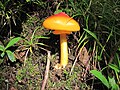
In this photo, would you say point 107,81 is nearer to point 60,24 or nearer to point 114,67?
point 114,67

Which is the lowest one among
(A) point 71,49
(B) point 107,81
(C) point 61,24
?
(B) point 107,81

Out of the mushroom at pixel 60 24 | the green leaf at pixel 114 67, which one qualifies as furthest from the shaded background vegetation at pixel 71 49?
the mushroom at pixel 60 24

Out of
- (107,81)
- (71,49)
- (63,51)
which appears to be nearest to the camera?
(107,81)

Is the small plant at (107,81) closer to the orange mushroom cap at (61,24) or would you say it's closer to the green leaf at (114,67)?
the green leaf at (114,67)

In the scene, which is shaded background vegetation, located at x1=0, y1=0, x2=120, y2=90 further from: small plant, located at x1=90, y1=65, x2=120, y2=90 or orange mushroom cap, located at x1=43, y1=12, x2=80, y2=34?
orange mushroom cap, located at x1=43, y1=12, x2=80, y2=34

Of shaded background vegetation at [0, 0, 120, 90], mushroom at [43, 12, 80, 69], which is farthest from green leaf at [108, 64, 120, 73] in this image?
mushroom at [43, 12, 80, 69]

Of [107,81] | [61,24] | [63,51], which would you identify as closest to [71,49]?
[63,51]

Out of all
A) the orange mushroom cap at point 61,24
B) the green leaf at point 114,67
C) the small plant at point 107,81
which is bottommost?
the small plant at point 107,81

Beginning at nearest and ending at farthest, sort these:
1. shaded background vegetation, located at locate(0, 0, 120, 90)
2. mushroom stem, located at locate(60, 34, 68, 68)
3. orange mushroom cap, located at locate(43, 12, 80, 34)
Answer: orange mushroom cap, located at locate(43, 12, 80, 34)
shaded background vegetation, located at locate(0, 0, 120, 90)
mushroom stem, located at locate(60, 34, 68, 68)

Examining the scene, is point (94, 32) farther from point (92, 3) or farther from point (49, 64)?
point (49, 64)

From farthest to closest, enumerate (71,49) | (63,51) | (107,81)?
(71,49) → (63,51) → (107,81)
